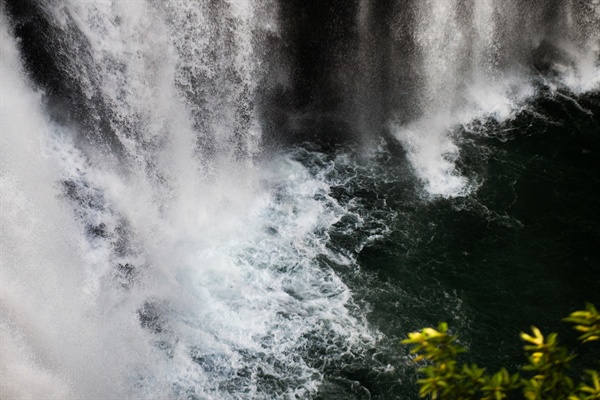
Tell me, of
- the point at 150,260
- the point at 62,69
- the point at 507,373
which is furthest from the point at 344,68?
the point at 507,373

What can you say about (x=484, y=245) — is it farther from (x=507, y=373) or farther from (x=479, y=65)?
(x=507, y=373)

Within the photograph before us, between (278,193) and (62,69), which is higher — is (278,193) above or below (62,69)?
above

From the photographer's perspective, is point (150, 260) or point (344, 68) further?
point (344, 68)

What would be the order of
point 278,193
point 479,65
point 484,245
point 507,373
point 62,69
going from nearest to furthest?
1. point 507,373
2. point 62,69
3. point 484,245
4. point 278,193
5. point 479,65

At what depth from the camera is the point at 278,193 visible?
49.2ft

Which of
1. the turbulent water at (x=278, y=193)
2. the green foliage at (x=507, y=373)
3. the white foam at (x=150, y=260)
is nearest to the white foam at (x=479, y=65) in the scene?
the turbulent water at (x=278, y=193)

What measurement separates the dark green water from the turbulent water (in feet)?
0.17

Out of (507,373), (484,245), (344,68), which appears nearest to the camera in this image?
(507,373)

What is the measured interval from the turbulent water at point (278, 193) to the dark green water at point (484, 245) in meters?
0.05

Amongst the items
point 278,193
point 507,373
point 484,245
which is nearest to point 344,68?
point 278,193

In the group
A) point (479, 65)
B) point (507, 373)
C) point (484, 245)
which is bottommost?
point (507, 373)

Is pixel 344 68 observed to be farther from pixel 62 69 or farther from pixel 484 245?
pixel 62 69

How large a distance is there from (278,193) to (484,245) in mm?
5155

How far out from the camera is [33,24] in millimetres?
12250
